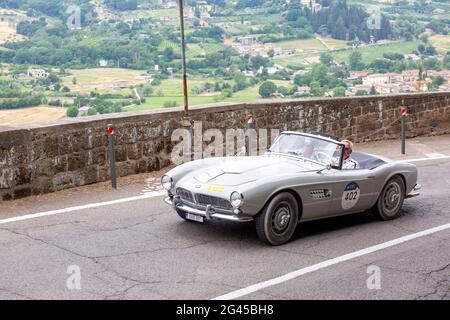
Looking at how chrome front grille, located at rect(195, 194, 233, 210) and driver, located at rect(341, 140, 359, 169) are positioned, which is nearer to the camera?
chrome front grille, located at rect(195, 194, 233, 210)

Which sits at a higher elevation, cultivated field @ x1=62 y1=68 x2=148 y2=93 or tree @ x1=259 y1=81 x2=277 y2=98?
cultivated field @ x1=62 y1=68 x2=148 y2=93

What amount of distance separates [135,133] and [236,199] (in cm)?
490

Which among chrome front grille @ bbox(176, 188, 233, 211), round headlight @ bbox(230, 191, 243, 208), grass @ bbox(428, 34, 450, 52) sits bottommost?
chrome front grille @ bbox(176, 188, 233, 211)

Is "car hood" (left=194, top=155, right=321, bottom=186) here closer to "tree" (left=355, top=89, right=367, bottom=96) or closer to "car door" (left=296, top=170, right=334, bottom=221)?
"car door" (left=296, top=170, right=334, bottom=221)

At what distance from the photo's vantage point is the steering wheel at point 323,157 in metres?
9.15

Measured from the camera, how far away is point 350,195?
29.8ft

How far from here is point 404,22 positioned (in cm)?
3150

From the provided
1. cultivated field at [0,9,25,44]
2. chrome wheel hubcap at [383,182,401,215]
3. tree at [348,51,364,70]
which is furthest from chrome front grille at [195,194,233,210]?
tree at [348,51,364,70]

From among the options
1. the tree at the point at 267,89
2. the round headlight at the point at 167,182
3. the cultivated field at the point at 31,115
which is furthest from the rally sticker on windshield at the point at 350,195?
the tree at the point at 267,89

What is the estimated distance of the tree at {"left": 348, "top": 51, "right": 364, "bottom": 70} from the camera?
24.1m

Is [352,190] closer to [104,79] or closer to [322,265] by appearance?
[322,265]

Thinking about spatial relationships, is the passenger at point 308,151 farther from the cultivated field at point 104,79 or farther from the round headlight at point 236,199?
the cultivated field at point 104,79

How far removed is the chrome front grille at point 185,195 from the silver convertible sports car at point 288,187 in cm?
1

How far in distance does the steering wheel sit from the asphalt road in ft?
2.77
